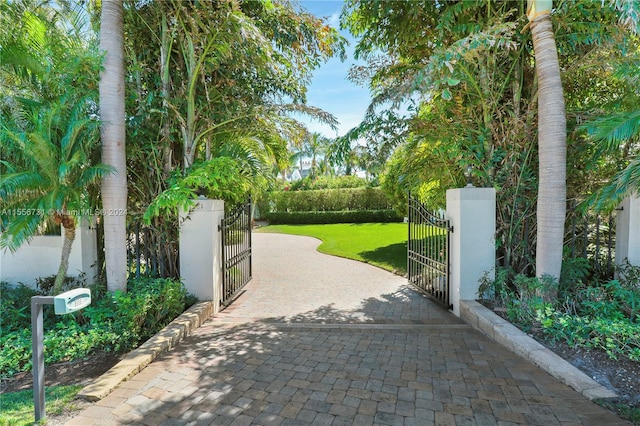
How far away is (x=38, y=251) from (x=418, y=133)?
6.55 metres

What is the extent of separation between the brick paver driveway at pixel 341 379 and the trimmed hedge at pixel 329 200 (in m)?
20.2

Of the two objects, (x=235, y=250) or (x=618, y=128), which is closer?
(x=618, y=128)

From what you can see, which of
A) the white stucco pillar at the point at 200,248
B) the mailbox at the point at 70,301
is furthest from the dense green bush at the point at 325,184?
the mailbox at the point at 70,301

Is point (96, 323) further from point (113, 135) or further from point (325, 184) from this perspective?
point (325, 184)

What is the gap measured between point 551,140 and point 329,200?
2206 cm

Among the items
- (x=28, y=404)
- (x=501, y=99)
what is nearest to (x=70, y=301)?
(x=28, y=404)

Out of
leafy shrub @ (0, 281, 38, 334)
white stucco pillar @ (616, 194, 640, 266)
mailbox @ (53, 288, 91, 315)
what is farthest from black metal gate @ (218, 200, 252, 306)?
white stucco pillar @ (616, 194, 640, 266)

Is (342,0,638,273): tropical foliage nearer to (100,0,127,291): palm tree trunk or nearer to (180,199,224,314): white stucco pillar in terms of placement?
(180,199,224,314): white stucco pillar

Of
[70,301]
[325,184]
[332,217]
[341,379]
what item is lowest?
[341,379]

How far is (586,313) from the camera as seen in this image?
393cm

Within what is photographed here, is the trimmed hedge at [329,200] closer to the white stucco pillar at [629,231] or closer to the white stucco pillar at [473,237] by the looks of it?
the white stucco pillar at [629,231]

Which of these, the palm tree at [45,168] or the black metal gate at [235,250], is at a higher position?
the palm tree at [45,168]

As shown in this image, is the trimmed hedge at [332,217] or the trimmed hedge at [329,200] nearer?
the trimmed hedge at [332,217]

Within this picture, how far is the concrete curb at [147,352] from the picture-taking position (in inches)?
112
